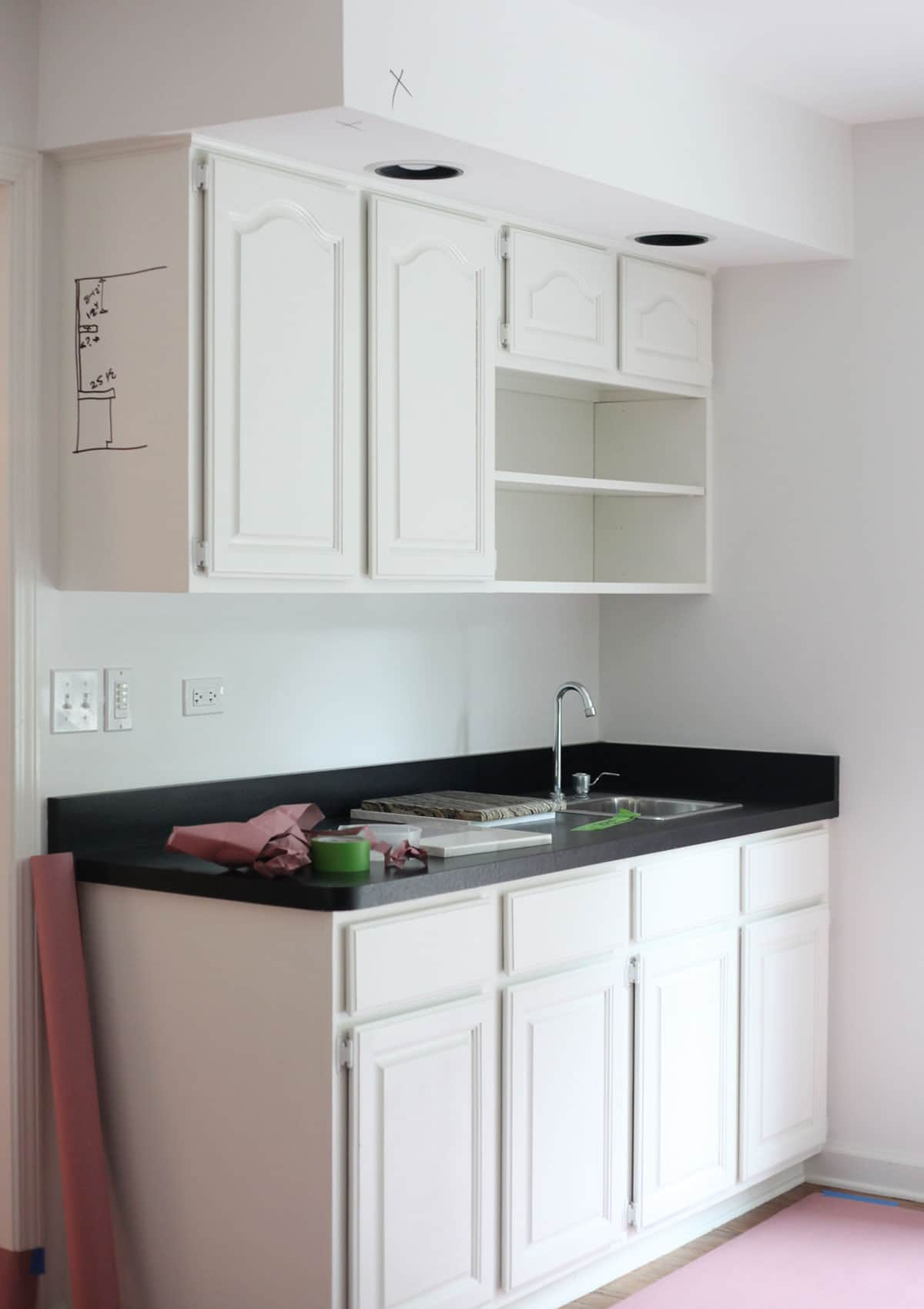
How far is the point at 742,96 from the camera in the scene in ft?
12.0

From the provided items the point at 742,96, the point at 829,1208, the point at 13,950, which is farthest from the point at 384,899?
the point at 742,96

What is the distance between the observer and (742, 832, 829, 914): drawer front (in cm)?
372

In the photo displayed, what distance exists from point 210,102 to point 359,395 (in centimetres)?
62

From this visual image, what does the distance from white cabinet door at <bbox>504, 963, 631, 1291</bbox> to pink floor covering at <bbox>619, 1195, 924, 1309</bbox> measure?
0.78 feet

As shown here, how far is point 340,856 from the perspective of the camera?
2795 mm

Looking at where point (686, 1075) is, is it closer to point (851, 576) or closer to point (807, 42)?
point (851, 576)

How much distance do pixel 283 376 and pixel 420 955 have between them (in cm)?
110

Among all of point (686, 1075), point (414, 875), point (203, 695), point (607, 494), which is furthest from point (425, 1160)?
point (607, 494)

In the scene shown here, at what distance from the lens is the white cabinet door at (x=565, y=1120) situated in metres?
3.03

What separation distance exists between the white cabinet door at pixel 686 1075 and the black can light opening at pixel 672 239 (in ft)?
5.37

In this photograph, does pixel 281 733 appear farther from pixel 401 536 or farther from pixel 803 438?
pixel 803 438

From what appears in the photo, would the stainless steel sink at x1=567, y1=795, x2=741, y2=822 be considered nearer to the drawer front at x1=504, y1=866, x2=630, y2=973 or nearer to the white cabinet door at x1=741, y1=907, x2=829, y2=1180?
the white cabinet door at x1=741, y1=907, x2=829, y2=1180

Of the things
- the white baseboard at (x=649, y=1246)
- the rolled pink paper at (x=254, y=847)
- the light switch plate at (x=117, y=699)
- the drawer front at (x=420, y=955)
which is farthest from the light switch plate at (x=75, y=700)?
the white baseboard at (x=649, y=1246)

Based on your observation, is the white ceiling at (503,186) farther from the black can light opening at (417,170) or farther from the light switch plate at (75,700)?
the light switch plate at (75,700)
